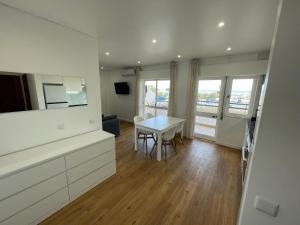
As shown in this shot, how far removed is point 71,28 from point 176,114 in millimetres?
3792

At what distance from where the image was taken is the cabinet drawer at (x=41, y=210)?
148cm

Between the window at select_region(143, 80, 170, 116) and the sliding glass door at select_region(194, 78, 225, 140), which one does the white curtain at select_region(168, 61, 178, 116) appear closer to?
the window at select_region(143, 80, 170, 116)

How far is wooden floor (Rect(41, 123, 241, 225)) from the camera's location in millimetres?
1762

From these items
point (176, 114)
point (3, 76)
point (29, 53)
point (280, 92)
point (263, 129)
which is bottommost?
→ point (176, 114)

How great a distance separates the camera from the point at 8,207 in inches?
55.4

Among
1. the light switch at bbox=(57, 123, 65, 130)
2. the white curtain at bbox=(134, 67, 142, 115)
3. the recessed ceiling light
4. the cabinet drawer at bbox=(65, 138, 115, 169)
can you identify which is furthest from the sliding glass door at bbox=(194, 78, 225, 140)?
the light switch at bbox=(57, 123, 65, 130)

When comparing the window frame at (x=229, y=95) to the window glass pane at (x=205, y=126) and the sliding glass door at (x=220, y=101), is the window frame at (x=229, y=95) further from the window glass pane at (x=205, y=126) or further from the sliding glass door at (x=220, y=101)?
the window glass pane at (x=205, y=126)

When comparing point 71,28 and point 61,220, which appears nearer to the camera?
point 61,220

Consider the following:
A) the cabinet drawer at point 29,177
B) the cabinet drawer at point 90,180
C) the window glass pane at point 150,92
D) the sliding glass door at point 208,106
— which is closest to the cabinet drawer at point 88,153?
the cabinet drawer at point 29,177

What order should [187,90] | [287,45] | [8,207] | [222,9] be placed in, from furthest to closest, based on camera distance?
[187,90] → [222,9] → [8,207] → [287,45]

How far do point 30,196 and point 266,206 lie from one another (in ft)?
7.62

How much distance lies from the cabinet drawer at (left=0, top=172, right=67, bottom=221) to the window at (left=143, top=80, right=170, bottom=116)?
4230 mm

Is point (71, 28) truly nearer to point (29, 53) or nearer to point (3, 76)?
point (29, 53)

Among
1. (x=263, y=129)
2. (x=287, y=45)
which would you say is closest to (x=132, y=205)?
(x=263, y=129)
